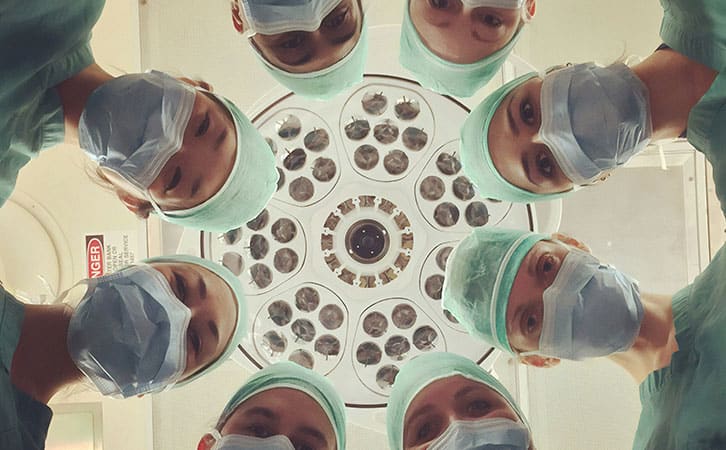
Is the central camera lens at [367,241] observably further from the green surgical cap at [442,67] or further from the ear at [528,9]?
the ear at [528,9]

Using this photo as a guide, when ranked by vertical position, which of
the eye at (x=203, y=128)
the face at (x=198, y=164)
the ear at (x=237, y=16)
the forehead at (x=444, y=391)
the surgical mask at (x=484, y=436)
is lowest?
the forehead at (x=444, y=391)

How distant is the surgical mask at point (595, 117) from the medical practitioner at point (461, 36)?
119 mm

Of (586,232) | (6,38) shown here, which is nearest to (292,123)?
(6,38)

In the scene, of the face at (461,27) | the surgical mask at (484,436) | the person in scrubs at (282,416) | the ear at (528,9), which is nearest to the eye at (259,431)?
the person in scrubs at (282,416)

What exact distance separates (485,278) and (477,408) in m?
0.21

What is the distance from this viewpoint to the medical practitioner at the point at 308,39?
93cm

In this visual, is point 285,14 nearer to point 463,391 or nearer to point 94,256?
point 463,391

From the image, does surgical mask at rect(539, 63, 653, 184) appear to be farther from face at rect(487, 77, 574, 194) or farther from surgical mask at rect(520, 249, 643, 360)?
surgical mask at rect(520, 249, 643, 360)

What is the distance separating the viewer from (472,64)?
1058mm

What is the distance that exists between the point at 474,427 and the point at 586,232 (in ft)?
2.32

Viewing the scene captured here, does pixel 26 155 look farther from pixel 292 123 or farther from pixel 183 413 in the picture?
pixel 183 413

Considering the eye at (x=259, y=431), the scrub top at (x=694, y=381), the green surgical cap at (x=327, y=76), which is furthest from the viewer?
the green surgical cap at (x=327, y=76)

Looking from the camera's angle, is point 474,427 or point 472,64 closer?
point 474,427

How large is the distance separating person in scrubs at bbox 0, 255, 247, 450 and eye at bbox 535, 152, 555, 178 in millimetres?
591
